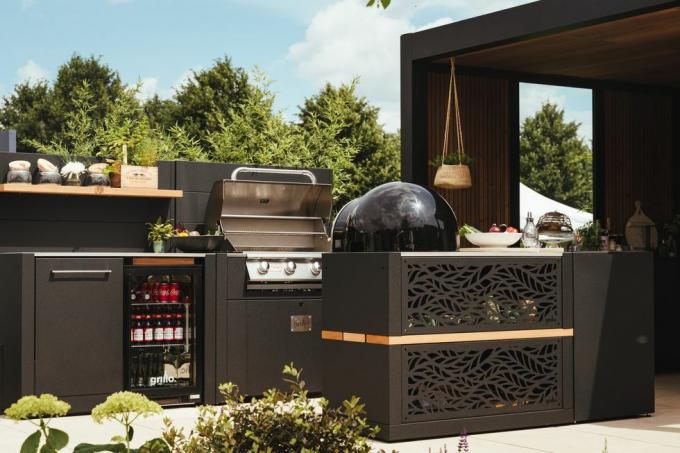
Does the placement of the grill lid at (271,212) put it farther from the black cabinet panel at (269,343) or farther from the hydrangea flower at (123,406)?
the hydrangea flower at (123,406)

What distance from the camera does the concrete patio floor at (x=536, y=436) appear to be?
18.9ft

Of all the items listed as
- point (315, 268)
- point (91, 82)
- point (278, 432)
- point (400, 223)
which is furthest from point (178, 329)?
point (91, 82)

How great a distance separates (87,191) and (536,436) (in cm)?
392

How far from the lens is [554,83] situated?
1101cm

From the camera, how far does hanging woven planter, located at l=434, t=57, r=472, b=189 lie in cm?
1001

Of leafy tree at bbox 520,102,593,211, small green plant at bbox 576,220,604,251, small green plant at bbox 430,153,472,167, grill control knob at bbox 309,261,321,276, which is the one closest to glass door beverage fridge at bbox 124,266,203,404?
grill control knob at bbox 309,261,321,276

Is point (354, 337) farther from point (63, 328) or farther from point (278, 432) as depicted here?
point (278, 432)

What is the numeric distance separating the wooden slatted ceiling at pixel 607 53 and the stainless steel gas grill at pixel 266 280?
235 centimetres

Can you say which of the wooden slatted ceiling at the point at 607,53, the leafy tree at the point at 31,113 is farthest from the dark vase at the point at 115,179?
the leafy tree at the point at 31,113

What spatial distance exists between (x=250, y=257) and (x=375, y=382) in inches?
86.2

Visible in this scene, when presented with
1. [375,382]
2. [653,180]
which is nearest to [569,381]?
[375,382]

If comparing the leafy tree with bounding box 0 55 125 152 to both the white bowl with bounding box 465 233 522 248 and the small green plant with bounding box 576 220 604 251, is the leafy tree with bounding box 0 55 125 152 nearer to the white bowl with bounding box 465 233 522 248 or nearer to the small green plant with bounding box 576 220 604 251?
the small green plant with bounding box 576 220 604 251

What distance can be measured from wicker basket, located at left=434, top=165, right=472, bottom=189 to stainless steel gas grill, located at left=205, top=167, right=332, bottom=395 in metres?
1.51

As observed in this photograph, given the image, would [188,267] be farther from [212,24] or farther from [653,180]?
[212,24]
